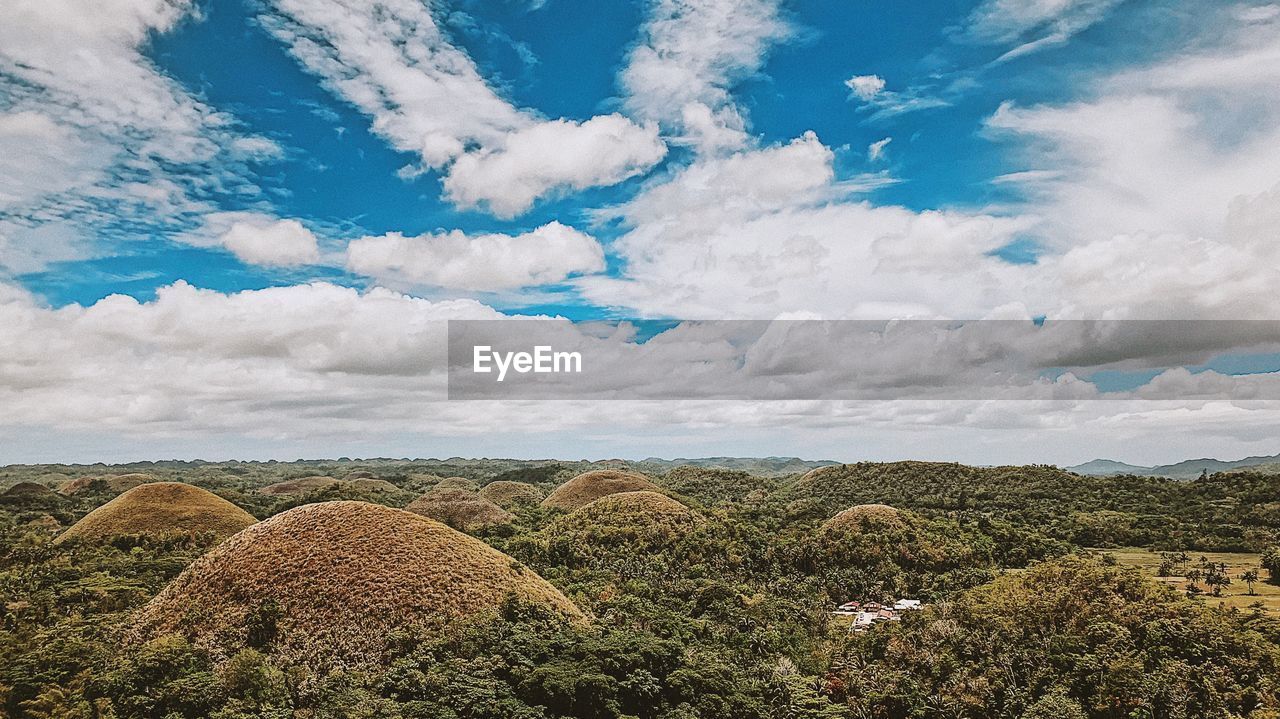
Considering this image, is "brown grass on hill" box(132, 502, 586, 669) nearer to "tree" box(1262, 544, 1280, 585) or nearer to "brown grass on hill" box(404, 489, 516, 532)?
"brown grass on hill" box(404, 489, 516, 532)

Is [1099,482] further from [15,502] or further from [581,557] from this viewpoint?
[15,502]

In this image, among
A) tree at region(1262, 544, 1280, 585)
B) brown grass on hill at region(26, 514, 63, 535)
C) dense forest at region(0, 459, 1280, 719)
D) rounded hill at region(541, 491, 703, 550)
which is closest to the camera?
dense forest at region(0, 459, 1280, 719)

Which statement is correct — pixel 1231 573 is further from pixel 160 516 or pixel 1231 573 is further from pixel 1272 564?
pixel 160 516

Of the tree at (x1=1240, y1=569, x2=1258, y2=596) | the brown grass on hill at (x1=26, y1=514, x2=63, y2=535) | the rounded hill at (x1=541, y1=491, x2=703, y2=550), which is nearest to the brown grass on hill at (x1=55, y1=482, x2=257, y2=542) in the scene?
the brown grass on hill at (x1=26, y1=514, x2=63, y2=535)

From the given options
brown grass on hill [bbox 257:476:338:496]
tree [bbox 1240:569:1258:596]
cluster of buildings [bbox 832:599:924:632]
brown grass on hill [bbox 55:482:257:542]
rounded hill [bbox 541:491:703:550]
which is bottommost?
cluster of buildings [bbox 832:599:924:632]

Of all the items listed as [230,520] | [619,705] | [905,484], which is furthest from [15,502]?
[905,484]

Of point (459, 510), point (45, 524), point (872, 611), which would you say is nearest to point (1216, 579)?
point (872, 611)

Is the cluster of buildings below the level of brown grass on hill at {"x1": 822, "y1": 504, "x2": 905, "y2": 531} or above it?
below
